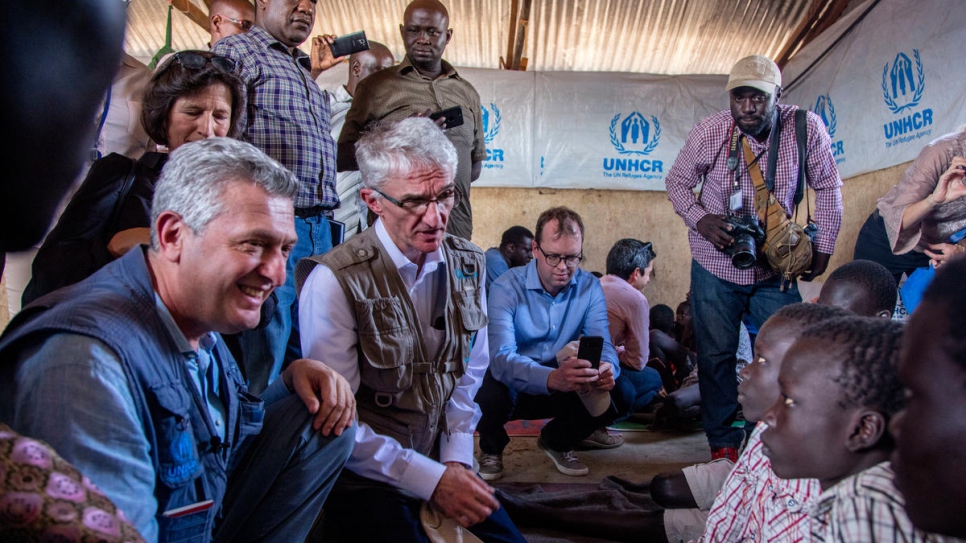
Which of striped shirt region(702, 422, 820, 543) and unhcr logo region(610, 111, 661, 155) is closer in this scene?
striped shirt region(702, 422, 820, 543)

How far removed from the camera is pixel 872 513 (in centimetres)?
96

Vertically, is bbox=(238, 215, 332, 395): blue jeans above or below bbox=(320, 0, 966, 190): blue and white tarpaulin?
below

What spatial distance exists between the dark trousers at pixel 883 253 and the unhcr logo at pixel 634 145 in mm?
2897

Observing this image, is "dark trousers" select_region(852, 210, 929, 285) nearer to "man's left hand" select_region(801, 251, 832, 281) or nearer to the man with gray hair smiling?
"man's left hand" select_region(801, 251, 832, 281)

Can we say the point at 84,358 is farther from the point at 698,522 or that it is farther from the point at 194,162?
the point at 698,522

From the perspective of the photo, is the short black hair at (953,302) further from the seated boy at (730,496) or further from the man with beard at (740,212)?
the man with beard at (740,212)

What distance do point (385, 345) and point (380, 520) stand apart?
1.49 feet

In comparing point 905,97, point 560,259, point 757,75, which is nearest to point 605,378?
point 560,259

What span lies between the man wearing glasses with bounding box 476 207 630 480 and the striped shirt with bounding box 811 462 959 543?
1867 millimetres

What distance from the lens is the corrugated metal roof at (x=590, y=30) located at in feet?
19.2

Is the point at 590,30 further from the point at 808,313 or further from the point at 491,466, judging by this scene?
the point at 808,313

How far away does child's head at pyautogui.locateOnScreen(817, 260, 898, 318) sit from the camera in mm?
2395

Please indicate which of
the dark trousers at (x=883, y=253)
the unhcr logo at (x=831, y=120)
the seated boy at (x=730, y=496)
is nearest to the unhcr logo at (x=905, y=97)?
the unhcr logo at (x=831, y=120)

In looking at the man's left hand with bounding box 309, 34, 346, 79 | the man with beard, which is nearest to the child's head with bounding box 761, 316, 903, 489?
the man with beard
